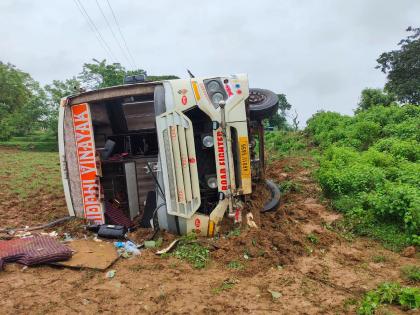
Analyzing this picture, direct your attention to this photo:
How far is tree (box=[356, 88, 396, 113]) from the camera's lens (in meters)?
22.8

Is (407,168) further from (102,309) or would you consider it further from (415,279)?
(102,309)

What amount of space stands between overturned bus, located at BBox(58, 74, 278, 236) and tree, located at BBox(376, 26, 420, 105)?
23.6 metres

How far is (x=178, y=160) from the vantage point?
4.51 metres

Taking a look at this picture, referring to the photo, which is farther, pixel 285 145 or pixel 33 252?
pixel 285 145

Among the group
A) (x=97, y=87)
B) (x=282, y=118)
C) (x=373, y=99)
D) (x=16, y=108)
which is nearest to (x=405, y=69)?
(x=373, y=99)

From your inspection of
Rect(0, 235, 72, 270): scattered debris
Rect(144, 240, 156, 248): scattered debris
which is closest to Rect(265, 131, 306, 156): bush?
Rect(144, 240, 156, 248): scattered debris

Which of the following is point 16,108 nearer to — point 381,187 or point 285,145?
point 285,145

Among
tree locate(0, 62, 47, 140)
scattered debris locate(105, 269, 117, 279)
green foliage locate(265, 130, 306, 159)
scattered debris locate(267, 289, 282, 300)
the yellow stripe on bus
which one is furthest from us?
tree locate(0, 62, 47, 140)

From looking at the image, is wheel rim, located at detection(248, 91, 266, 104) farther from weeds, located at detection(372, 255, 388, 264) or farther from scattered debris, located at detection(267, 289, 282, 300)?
scattered debris, located at detection(267, 289, 282, 300)

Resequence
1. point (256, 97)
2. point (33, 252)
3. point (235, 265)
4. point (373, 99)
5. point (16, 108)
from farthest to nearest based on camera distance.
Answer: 1. point (16, 108)
2. point (373, 99)
3. point (256, 97)
4. point (33, 252)
5. point (235, 265)

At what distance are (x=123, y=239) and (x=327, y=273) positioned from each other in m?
2.54

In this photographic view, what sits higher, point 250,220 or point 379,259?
point 250,220

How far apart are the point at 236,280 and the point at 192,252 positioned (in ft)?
2.58

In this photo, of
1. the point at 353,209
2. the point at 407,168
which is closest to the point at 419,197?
the point at 353,209
